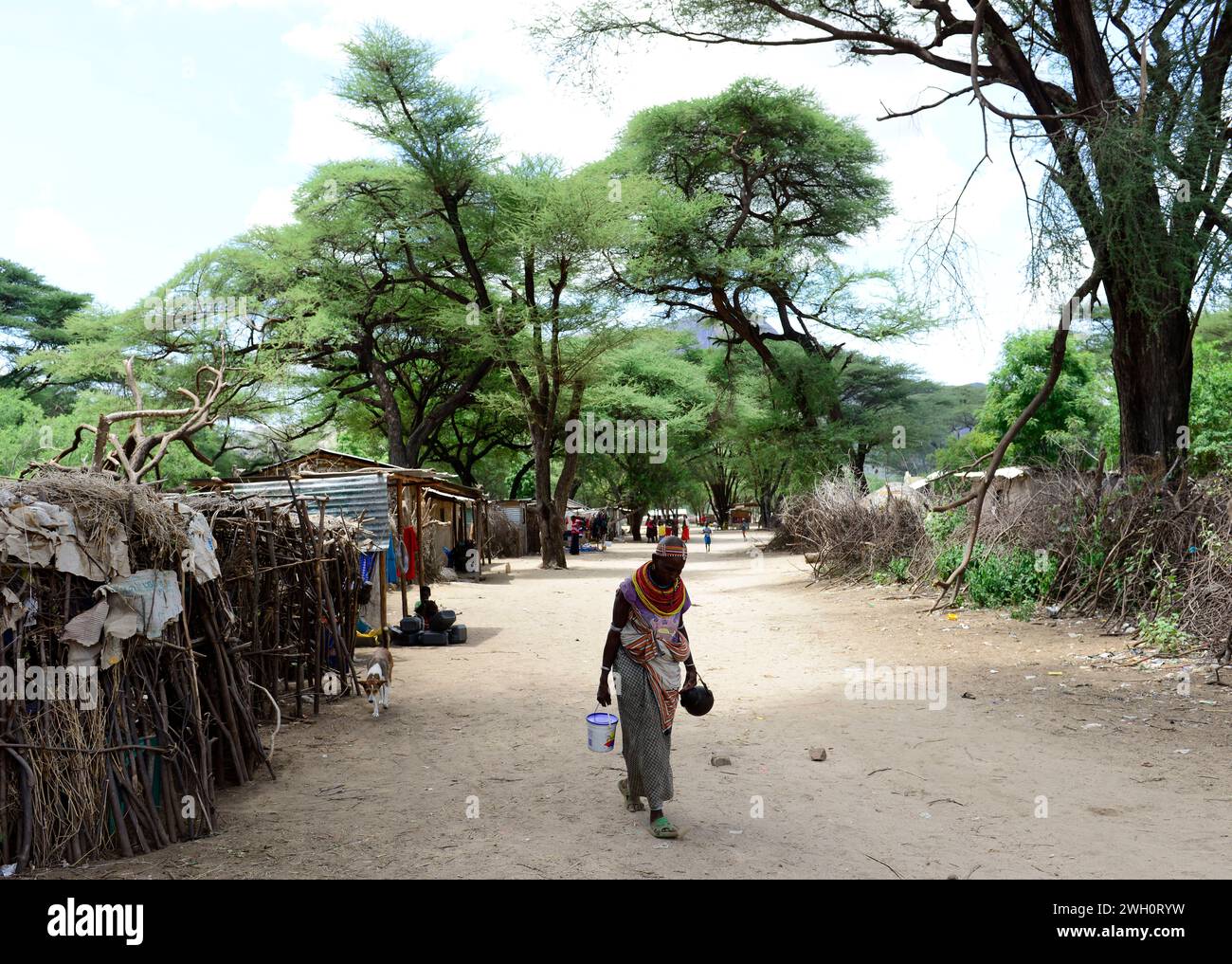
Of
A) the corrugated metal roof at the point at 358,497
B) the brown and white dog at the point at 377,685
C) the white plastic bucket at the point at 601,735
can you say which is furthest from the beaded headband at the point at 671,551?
the corrugated metal roof at the point at 358,497

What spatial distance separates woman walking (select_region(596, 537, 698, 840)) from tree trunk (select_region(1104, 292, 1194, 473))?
29.4 ft

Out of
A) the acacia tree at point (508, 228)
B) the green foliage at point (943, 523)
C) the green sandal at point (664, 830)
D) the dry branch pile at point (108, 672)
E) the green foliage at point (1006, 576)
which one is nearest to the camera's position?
the dry branch pile at point (108, 672)

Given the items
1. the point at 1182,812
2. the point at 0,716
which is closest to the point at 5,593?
the point at 0,716

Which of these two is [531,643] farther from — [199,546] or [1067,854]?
[1067,854]

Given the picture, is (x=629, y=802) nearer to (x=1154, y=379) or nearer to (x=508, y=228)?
(x=1154, y=379)

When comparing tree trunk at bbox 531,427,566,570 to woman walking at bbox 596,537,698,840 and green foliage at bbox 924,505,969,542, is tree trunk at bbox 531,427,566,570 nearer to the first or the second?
green foliage at bbox 924,505,969,542

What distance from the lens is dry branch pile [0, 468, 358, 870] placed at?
4172 millimetres

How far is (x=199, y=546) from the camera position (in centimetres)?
513

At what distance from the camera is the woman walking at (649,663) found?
192 inches

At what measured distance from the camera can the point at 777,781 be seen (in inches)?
228

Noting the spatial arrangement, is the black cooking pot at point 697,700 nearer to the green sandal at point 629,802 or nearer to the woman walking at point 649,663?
the woman walking at point 649,663

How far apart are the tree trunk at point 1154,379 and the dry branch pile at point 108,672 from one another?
10.8 meters

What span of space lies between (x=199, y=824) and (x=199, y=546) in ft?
4.85
